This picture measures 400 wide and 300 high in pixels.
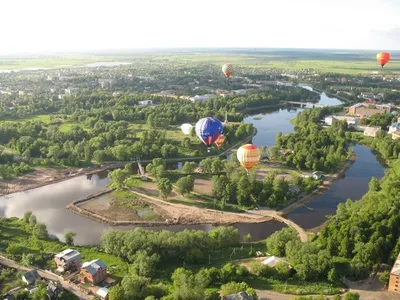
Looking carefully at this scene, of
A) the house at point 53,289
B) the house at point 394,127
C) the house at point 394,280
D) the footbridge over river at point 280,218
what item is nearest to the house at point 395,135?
the house at point 394,127

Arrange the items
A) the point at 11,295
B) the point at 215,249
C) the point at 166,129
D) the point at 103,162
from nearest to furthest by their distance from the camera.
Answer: the point at 11,295 → the point at 215,249 → the point at 103,162 → the point at 166,129

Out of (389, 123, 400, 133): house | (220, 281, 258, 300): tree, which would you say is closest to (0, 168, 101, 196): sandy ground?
(220, 281, 258, 300): tree

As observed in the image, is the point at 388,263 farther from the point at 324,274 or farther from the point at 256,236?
the point at 256,236

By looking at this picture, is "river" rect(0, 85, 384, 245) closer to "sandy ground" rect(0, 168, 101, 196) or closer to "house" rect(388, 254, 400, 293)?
"sandy ground" rect(0, 168, 101, 196)

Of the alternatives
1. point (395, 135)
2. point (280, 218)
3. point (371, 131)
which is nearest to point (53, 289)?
point (280, 218)

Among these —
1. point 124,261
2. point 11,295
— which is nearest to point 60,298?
point 11,295
